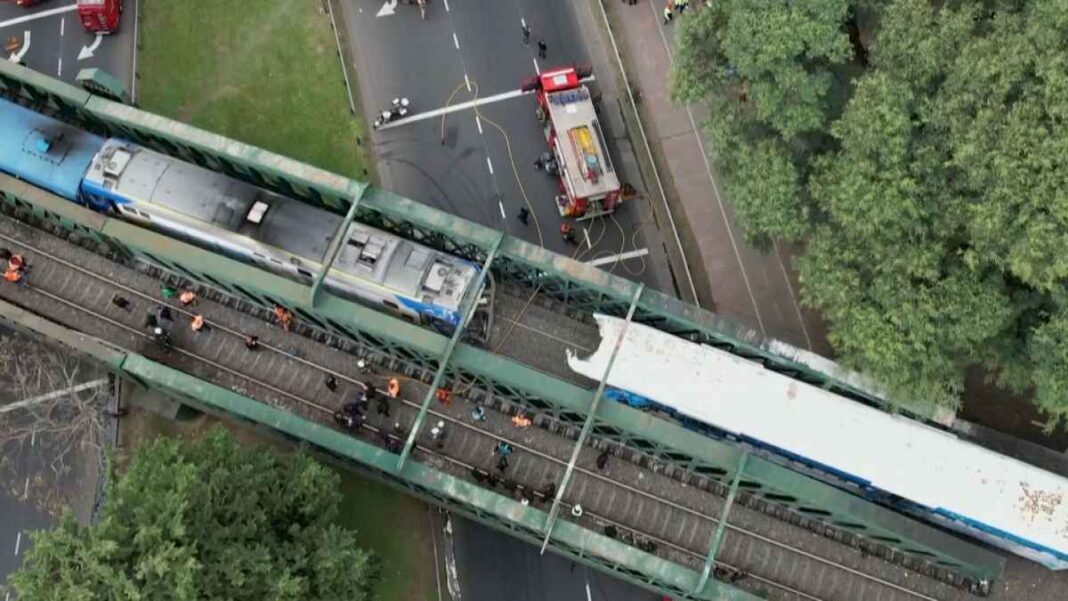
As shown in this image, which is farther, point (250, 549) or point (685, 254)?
point (685, 254)

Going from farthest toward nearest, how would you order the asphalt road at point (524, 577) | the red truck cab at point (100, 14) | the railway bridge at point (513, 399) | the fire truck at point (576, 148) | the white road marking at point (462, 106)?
the white road marking at point (462, 106), the red truck cab at point (100, 14), the fire truck at point (576, 148), the asphalt road at point (524, 577), the railway bridge at point (513, 399)

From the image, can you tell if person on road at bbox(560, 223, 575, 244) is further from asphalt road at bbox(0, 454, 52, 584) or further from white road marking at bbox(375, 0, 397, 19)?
asphalt road at bbox(0, 454, 52, 584)

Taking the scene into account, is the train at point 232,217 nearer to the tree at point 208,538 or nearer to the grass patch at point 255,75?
the tree at point 208,538

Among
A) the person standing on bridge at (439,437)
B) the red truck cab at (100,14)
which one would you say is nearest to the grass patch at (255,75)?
the red truck cab at (100,14)

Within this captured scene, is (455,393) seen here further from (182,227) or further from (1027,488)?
(1027,488)

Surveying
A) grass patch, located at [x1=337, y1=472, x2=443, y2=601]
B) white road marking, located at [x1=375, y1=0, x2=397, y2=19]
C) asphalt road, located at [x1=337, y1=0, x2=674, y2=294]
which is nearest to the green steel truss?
grass patch, located at [x1=337, y1=472, x2=443, y2=601]

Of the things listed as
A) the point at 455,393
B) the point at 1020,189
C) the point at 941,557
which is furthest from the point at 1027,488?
the point at 455,393
